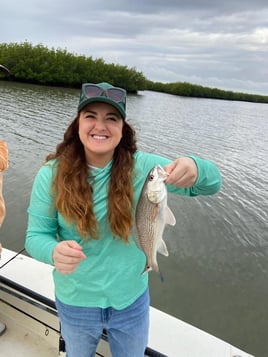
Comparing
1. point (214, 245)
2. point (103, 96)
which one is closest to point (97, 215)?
point (103, 96)

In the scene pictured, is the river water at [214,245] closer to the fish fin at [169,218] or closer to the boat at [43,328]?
the fish fin at [169,218]

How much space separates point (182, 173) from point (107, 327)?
100 cm

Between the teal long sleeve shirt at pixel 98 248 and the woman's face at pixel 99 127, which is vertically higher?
the woman's face at pixel 99 127

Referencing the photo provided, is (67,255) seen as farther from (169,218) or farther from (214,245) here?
(214,245)

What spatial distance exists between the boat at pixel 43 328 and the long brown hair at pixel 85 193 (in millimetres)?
1200

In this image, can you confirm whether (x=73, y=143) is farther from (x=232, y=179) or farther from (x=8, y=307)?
(x=232, y=179)

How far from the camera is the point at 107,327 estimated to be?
1830mm

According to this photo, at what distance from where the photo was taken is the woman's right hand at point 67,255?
1.42 meters

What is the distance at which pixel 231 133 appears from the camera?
23.4m

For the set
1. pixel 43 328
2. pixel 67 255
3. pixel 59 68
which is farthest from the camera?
pixel 59 68

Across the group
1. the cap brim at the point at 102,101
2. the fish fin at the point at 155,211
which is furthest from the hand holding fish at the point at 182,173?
the cap brim at the point at 102,101

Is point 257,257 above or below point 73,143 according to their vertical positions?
below

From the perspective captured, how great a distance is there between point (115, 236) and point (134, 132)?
670 mm

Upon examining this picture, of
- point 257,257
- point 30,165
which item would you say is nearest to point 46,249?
point 257,257
